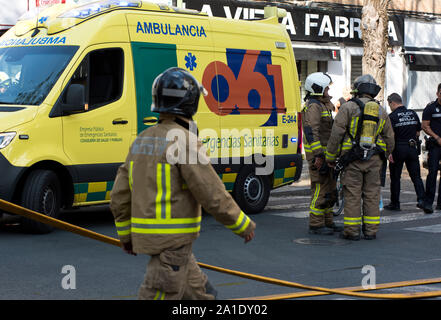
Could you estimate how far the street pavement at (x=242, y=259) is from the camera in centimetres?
686

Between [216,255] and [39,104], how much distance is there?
2835mm

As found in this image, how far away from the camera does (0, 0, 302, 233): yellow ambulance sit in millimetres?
9602

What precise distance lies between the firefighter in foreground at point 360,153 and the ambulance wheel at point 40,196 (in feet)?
10.5

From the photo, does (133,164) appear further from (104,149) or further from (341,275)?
(104,149)

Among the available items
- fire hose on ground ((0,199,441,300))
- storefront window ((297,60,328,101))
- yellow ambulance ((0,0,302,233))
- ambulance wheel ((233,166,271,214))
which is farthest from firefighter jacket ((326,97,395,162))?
storefront window ((297,60,328,101))

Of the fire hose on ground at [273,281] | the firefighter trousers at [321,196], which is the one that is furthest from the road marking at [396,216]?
the fire hose on ground at [273,281]

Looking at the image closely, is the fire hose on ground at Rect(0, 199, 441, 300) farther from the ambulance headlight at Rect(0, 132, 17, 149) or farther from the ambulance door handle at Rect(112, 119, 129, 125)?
the ambulance door handle at Rect(112, 119, 129, 125)

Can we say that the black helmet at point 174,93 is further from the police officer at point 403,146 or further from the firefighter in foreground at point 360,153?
the police officer at point 403,146

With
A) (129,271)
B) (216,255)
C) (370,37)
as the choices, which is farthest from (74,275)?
(370,37)

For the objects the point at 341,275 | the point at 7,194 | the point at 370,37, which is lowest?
the point at 341,275

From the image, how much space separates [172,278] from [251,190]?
299 inches

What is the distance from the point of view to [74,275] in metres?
7.33

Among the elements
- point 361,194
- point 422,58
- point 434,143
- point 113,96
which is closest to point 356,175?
point 361,194

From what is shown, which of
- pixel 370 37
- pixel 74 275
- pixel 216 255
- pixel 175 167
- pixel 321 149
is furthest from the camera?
pixel 370 37
